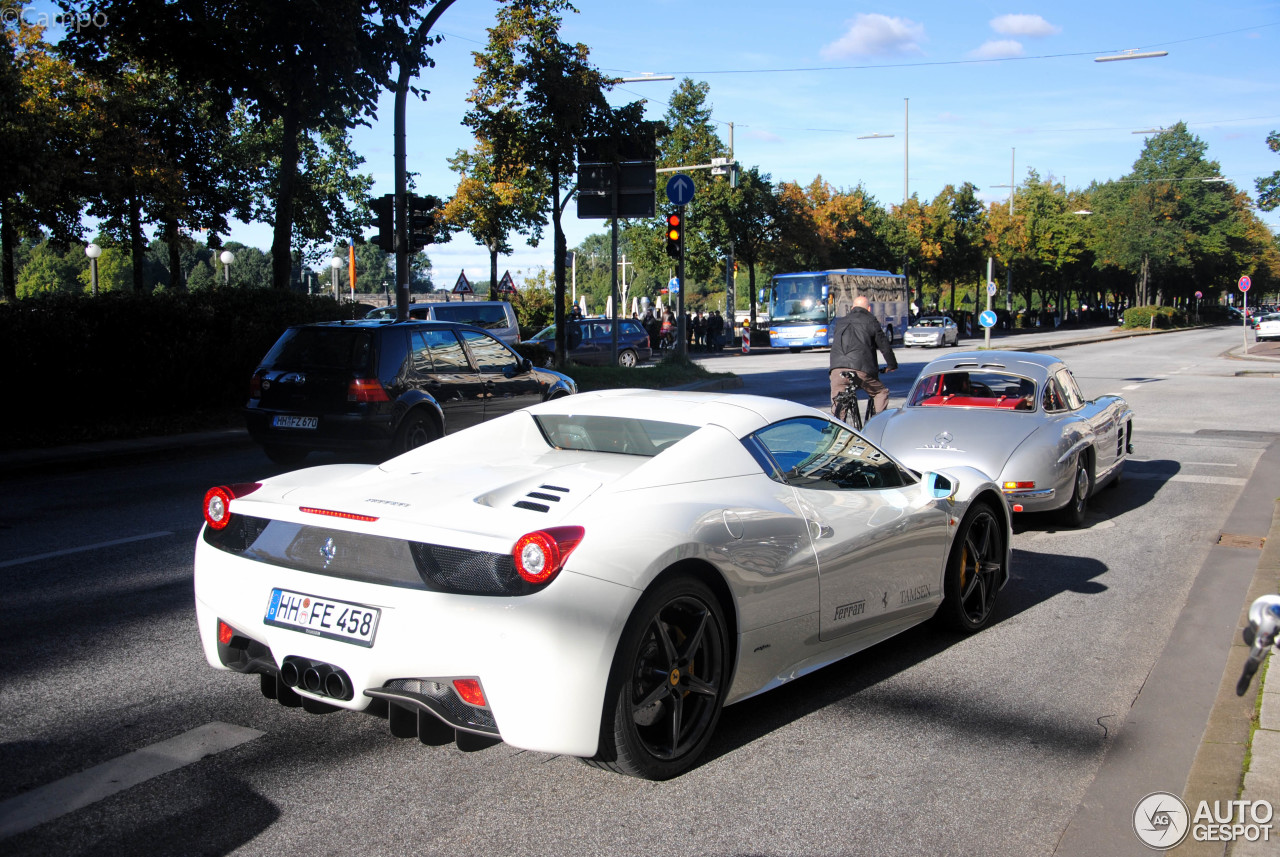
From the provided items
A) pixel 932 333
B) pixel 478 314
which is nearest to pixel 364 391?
pixel 478 314

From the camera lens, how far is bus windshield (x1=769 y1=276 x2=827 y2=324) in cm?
4531

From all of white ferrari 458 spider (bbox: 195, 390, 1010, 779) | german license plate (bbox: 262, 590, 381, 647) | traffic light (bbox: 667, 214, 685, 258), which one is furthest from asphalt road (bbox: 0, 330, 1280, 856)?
traffic light (bbox: 667, 214, 685, 258)

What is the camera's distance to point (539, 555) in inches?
130

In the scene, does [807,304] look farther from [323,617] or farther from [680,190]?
[323,617]

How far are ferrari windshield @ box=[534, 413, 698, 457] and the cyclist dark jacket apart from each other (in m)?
7.84

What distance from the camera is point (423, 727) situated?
134 inches

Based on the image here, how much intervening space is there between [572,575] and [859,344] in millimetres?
9440

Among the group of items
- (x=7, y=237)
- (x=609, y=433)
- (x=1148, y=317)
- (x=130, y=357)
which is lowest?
(x=609, y=433)

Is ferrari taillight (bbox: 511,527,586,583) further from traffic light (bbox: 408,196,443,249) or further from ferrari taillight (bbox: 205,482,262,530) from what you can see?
traffic light (bbox: 408,196,443,249)

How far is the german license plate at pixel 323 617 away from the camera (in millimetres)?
3439

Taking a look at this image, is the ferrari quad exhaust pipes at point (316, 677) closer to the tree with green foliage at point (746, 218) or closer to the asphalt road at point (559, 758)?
the asphalt road at point (559, 758)

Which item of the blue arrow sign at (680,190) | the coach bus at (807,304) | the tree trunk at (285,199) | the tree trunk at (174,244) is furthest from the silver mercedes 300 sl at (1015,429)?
the coach bus at (807,304)

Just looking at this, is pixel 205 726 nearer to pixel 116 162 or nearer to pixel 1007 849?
pixel 1007 849

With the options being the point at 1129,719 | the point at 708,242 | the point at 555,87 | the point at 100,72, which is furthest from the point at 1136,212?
the point at 1129,719
